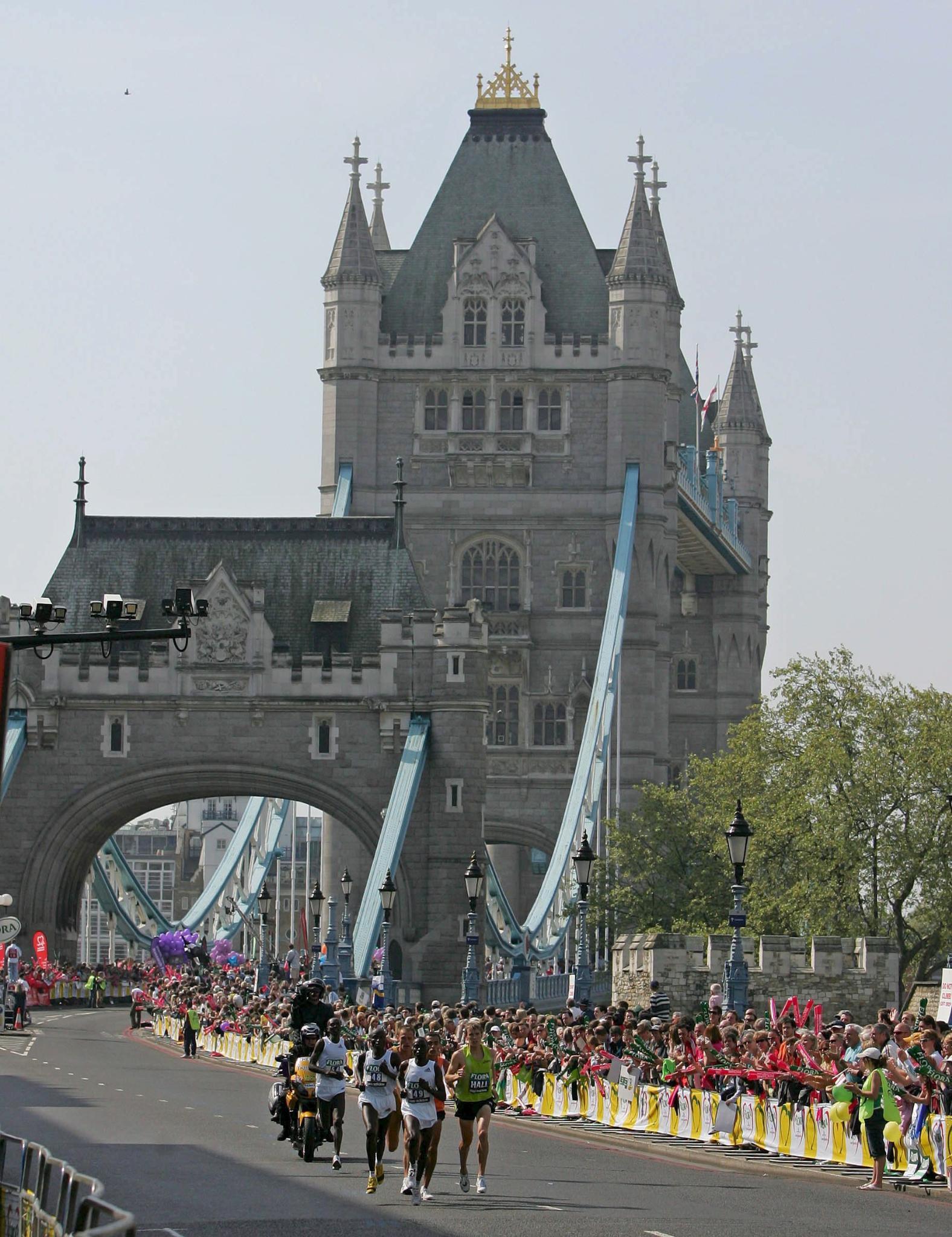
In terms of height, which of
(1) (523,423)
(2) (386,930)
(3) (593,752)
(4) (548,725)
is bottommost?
(2) (386,930)

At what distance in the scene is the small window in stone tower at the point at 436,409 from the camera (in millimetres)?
91375

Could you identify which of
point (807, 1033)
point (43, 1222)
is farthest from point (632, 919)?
point (43, 1222)

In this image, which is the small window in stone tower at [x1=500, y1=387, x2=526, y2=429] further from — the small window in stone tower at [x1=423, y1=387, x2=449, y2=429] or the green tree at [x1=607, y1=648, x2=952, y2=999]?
the green tree at [x1=607, y1=648, x2=952, y2=999]

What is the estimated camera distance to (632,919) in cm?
7512

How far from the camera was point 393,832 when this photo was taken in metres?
69.8

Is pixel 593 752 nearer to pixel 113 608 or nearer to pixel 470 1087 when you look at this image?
pixel 113 608

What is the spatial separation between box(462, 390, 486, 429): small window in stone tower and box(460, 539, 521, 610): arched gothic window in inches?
158

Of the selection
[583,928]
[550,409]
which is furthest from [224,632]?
[583,928]

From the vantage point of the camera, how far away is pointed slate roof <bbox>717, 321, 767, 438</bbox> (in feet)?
382

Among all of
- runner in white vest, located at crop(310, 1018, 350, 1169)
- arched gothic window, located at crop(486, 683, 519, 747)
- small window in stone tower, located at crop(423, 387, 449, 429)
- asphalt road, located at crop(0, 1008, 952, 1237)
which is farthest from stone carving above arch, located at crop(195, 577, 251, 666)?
runner in white vest, located at crop(310, 1018, 350, 1169)

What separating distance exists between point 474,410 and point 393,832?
81.4 feet

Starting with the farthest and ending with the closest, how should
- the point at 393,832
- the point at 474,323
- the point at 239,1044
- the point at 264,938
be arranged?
the point at 474,323
the point at 264,938
the point at 393,832
the point at 239,1044

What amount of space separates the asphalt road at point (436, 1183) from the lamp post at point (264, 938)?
1138 inches

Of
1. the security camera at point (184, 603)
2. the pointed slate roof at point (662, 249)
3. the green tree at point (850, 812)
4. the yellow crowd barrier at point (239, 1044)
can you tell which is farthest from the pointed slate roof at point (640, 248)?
the security camera at point (184, 603)
